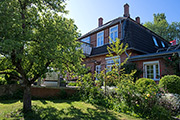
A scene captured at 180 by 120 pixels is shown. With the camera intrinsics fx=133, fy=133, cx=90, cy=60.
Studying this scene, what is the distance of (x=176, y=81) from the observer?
5648 millimetres

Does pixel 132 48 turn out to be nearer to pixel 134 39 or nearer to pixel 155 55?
pixel 134 39

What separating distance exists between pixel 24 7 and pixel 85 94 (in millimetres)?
4809

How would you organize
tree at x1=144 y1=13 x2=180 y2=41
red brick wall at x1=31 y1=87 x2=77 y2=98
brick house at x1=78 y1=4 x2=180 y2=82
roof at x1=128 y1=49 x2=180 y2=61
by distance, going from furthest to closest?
tree at x1=144 y1=13 x2=180 y2=41
brick house at x1=78 y1=4 x2=180 y2=82
roof at x1=128 y1=49 x2=180 y2=61
red brick wall at x1=31 y1=87 x2=77 y2=98

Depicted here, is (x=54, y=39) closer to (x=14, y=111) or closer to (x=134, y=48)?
(x=14, y=111)

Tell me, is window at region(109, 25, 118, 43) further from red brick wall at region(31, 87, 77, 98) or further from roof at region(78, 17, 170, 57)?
red brick wall at region(31, 87, 77, 98)

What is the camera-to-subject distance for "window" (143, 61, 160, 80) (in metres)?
9.49

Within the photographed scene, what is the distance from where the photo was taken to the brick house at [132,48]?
920cm

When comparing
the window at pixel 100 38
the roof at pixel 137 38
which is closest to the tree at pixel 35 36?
the roof at pixel 137 38

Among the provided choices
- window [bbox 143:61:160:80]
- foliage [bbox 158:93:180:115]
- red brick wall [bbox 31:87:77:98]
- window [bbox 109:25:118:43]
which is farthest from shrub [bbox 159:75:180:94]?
window [bbox 109:25:118:43]

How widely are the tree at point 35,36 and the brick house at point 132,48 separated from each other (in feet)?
11.8

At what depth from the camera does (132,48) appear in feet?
34.1

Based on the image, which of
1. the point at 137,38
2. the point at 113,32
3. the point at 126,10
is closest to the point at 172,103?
the point at 137,38

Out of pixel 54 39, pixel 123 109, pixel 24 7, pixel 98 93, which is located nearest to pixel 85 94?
pixel 98 93

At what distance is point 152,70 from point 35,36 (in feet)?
28.1
